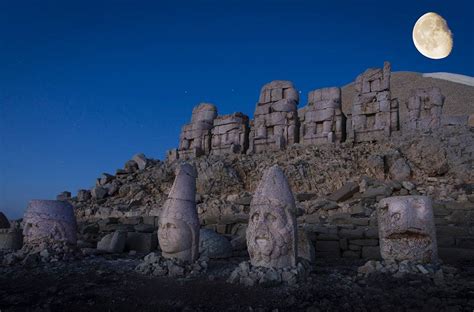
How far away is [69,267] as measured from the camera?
22.2ft

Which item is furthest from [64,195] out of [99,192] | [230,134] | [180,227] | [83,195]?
[180,227]

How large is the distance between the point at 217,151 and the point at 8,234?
10.6 m

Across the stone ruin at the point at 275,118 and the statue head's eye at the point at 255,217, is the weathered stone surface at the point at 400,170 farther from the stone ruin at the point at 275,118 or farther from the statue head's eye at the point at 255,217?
the statue head's eye at the point at 255,217

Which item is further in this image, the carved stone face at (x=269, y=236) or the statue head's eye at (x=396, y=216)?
the statue head's eye at (x=396, y=216)

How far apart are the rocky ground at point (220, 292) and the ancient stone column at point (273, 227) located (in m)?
0.56

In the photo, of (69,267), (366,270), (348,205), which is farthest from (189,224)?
(348,205)

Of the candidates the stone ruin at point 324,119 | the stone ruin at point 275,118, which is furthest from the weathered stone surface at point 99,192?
the stone ruin at point 324,119

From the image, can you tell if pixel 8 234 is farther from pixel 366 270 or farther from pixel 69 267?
pixel 366 270

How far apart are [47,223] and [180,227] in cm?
303

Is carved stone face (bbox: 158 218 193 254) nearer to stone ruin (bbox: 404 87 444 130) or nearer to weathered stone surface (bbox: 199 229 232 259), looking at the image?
weathered stone surface (bbox: 199 229 232 259)

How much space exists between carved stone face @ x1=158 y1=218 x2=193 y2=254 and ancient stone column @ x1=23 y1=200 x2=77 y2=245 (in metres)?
2.43

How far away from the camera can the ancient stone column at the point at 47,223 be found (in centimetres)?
749

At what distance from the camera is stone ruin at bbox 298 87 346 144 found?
16.4 m

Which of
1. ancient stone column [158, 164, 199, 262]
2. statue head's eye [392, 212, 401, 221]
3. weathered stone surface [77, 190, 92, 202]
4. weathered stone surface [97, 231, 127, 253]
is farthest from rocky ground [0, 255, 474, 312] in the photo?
weathered stone surface [77, 190, 92, 202]
